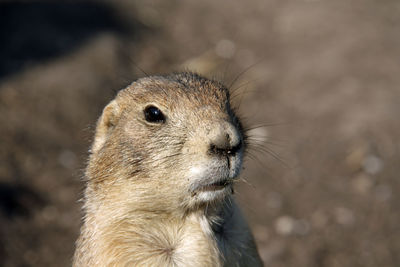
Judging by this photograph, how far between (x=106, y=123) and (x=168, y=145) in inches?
26.7

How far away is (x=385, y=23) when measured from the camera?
365 inches

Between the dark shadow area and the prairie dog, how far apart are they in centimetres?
555

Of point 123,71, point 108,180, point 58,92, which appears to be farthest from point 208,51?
point 108,180

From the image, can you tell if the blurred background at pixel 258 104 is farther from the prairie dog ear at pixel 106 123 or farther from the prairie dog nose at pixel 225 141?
the prairie dog nose at pixel 225 141

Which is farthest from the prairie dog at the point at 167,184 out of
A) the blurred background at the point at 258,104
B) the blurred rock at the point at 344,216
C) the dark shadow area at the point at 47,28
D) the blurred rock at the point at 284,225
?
the dark shadow area at the point at 47,28

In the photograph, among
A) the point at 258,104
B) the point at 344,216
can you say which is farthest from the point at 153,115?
the point at 258,104

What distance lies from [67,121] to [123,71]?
1591mm

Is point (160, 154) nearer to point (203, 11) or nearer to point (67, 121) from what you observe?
point (67, 121)

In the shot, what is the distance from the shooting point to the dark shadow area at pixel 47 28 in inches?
332

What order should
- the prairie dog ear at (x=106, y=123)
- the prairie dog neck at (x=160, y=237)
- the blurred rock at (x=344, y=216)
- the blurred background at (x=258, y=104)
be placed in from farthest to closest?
1. the blurred rock at (x=344, y=216)
2. the blurred background at (x=258, y=104)
3. the prairie dog ear at (x=106, y=123)
4. the prairie dog neck at (x=160, y=237)

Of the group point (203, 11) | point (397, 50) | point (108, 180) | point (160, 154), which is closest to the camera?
point (160, 154)

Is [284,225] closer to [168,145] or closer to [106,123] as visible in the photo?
[106,123]

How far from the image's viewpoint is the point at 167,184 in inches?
110

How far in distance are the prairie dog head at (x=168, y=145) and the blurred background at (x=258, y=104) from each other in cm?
69
